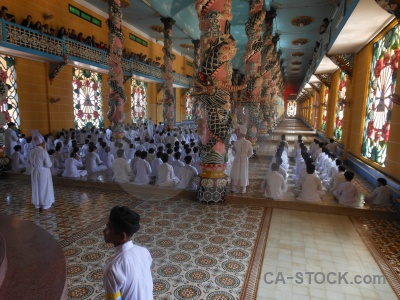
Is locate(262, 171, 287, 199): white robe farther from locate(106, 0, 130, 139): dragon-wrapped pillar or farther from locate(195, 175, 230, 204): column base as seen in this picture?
locate(106, 0, 130, 139): dragon-wrapped pillar

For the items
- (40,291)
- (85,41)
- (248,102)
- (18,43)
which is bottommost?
(40,291)

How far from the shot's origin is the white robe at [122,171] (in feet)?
23.6

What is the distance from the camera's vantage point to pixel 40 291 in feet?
7.11

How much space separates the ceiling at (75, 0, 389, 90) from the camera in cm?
1224

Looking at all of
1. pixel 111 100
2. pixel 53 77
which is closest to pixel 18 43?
pixel 53 77

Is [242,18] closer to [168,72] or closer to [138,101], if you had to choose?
[168,72]

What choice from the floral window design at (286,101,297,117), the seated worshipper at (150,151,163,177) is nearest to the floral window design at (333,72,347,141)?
the seated worshipper at (150,151,163,177)

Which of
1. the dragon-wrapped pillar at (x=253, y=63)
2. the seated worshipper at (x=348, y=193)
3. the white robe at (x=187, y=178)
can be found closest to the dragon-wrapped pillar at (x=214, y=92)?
the white robe at (x=187, y=178)

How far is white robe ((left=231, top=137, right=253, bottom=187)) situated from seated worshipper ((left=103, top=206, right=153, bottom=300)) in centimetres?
501

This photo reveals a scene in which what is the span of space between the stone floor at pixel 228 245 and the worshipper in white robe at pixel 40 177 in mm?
241

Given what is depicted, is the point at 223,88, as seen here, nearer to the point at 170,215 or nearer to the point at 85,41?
the point at 170,215

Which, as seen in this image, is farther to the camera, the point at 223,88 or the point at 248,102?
the point at 248,102

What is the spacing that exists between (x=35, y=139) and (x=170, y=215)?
5.76 metres

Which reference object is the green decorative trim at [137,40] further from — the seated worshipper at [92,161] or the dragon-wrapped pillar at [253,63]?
the seated worshipper at [92,161]
